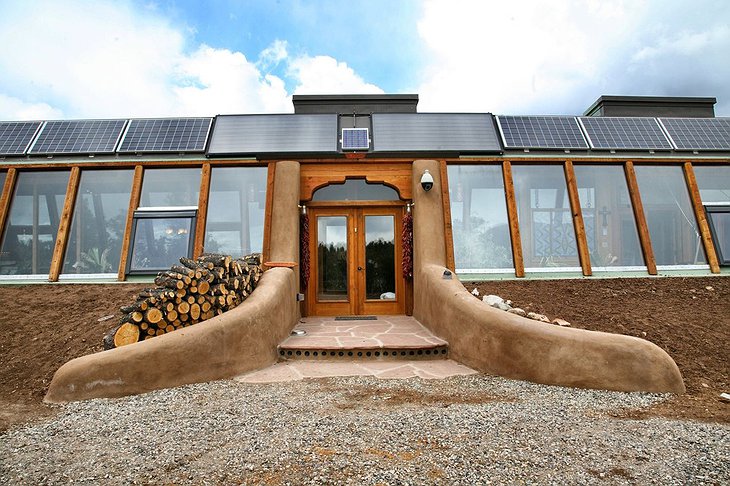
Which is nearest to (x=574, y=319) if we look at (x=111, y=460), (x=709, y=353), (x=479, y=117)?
(x=709, y=353)

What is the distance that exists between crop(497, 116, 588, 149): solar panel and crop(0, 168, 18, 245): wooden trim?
961 cm

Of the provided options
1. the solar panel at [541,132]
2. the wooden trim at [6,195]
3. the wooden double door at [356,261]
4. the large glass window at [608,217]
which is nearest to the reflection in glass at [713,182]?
the large glass window at [608,217]

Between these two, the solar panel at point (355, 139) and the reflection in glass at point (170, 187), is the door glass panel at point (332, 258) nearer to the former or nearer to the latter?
the solar panel at point (355, 139)

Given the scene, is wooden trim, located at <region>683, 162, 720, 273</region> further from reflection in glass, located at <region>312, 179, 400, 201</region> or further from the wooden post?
the wooden post

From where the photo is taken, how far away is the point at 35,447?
2.63m

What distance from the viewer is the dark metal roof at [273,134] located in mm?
7715

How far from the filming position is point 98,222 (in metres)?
7.36

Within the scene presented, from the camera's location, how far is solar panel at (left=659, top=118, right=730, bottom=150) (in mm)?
8117

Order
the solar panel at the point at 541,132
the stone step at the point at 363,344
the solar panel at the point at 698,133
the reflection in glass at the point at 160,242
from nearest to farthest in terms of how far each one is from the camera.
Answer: the stone step at the point at 363,344
the reflection in glass at the point at 160,242
the solar panel at the point at 541,132
the solar panel at the point at 698,133

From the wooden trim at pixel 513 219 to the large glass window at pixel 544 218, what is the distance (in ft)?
0.45

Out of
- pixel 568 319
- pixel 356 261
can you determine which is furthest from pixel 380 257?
pixel 568 319

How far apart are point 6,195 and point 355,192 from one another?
662cm

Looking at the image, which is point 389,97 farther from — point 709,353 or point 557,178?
point 709,353

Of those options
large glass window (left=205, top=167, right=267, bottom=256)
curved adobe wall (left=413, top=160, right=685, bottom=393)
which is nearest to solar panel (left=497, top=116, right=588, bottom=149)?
curved adobe wall (left=413, top=160, right=685, bottom=393)
